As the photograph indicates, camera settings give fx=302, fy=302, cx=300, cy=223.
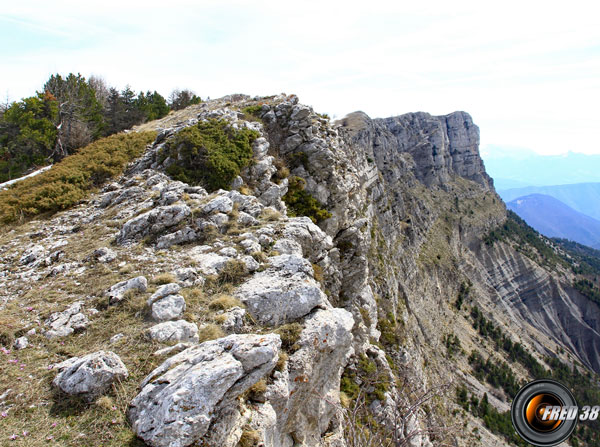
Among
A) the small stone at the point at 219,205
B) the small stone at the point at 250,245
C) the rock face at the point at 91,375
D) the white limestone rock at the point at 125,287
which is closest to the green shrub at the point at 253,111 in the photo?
the small stone at the point at 219,205

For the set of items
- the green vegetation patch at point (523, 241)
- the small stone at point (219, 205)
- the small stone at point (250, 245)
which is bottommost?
the green vegetation patch at point (523, 241)

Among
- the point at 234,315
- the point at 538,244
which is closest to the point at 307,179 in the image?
the point at 234,315

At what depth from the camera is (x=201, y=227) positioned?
39.7 feet

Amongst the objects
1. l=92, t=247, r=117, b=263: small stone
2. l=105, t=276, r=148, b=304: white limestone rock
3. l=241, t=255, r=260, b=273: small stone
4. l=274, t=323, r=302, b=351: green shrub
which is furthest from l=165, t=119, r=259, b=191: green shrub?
l=274, t=323, r=302, b=351: green shrub

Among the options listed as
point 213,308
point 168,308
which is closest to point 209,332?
point 213,308

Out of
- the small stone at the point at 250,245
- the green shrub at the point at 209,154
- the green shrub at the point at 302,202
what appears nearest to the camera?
the small stone at the point at 250,245

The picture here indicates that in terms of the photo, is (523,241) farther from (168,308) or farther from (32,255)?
(32,255)

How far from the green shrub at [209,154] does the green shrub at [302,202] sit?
354cm

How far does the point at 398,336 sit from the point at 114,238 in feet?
86.0

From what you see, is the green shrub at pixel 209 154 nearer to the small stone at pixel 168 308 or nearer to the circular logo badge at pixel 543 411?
the small stone at pixel 168 308

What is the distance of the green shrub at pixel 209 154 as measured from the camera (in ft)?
55.6

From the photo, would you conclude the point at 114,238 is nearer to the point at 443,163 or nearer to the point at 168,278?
the point at 168,278

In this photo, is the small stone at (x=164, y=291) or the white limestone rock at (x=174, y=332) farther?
the small stone at (x=164, y=291)

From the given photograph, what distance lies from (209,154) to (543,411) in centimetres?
1749
